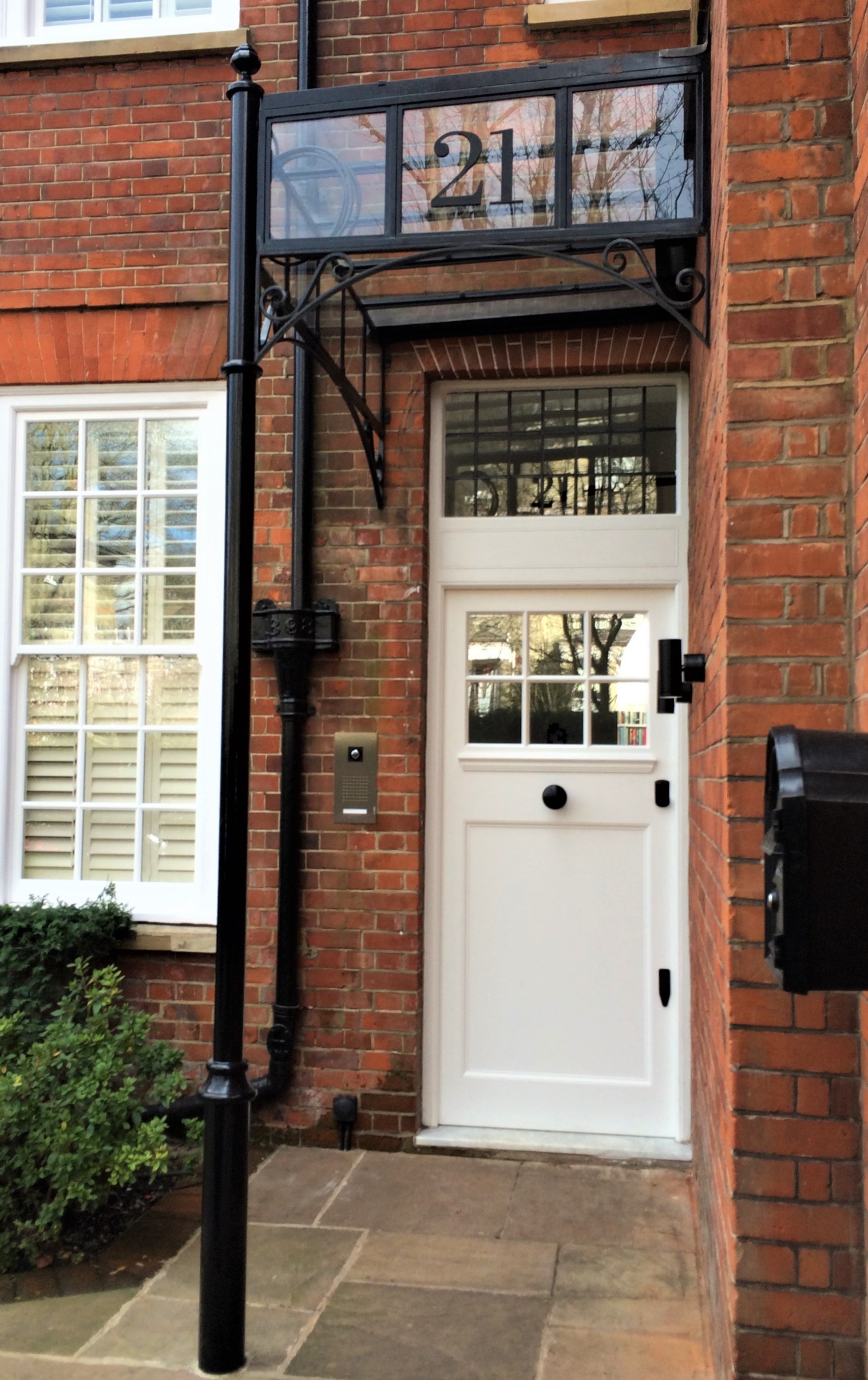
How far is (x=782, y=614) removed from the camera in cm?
250

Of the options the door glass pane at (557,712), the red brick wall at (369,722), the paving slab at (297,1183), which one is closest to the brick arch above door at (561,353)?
the red brick wall at (369,722)

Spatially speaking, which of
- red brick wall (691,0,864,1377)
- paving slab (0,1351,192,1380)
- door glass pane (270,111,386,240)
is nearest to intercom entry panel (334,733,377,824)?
door glass pane (270,111,386,240)

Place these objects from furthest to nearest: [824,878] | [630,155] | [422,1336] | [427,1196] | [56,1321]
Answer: [427,1196] → [630,155] → [56,1321] → [422,1336] → [824,878]

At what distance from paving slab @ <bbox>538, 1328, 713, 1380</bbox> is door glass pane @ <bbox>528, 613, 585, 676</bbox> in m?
2.55

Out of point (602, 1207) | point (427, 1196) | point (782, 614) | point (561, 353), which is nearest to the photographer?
point (782, 614)

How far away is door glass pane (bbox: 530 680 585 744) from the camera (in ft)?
16.2

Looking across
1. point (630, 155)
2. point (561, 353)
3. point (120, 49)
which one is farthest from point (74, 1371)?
point (120, 49)

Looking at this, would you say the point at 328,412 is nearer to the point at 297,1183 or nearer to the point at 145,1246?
the point at 297,1183

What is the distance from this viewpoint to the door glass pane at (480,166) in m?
3.58

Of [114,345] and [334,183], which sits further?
[114,345]

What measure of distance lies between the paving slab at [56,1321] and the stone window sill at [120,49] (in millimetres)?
4884

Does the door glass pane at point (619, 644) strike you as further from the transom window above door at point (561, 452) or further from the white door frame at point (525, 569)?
the transom window above door at point (561, 452)

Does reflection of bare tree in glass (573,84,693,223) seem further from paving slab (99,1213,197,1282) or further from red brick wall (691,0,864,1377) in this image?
paving slab (99,1213,197,1282)

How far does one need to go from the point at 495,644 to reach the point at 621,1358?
2.78 meters
